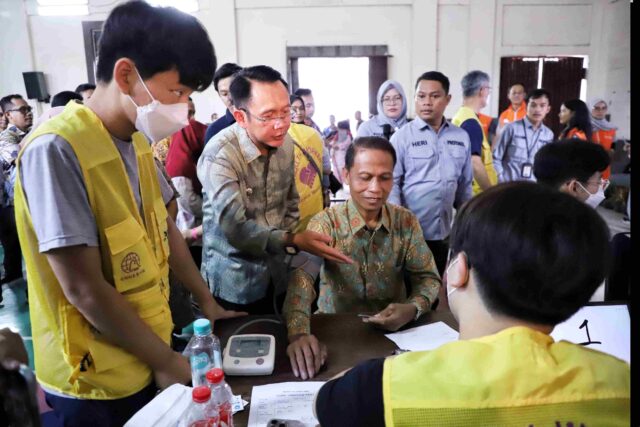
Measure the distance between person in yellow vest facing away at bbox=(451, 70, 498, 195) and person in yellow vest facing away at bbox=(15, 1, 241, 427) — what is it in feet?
6.77

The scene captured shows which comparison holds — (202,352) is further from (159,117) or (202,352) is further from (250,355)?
(159,117)

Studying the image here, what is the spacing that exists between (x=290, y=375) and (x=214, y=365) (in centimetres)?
18

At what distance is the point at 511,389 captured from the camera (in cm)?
61

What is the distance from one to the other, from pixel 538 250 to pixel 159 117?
0.81 meters

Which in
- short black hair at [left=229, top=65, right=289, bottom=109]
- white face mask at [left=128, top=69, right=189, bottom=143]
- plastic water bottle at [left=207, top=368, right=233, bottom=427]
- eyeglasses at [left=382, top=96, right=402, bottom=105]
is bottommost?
plastic water bottle at [left=207, top=368, right=233, bottom=427]

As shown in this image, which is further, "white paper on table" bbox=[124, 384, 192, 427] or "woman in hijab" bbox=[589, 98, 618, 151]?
"woman in hijab" bbox=[589, 98, 618, 151]

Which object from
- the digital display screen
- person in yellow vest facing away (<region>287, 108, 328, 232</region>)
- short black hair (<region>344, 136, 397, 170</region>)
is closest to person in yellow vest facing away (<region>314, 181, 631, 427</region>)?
the digital display screen

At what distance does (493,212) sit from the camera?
69 cm

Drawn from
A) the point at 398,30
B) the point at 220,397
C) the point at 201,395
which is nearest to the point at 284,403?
the point at 220,397

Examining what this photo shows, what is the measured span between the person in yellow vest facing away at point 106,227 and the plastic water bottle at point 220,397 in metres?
0.14

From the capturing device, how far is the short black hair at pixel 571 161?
1.70 meters

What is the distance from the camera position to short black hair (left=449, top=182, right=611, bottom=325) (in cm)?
65

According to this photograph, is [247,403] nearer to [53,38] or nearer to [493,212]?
[493,212]

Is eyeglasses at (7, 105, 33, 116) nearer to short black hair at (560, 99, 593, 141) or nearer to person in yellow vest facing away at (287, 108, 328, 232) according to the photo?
person in yellow vest facing away at (287, 108, 328, 232)
